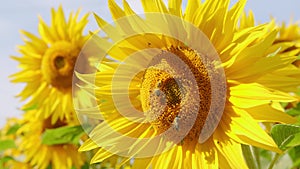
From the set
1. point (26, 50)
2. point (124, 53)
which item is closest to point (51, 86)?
point (26, 50)

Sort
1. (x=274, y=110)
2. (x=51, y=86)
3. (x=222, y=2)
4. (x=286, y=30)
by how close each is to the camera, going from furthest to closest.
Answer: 1. (x=51, y=86)
2. (x=286, y=30)
3. (x=222, y=2)
4. (x=274, y=110)

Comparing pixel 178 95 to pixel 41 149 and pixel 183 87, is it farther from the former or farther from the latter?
pixel 41 149

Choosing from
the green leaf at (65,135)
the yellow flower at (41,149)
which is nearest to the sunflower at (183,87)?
the green leaf at (65,135)

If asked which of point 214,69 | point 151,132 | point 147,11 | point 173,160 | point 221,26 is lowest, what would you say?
point 173,160

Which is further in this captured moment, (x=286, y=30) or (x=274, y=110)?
(x=286, y=30)

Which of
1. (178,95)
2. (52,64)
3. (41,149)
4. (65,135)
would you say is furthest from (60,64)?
(178,95)

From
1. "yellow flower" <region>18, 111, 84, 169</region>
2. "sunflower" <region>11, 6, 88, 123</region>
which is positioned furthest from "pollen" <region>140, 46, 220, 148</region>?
"yellow flower" <region>18, 111, 84, 169</region>

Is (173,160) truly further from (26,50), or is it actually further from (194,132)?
(26,50)
